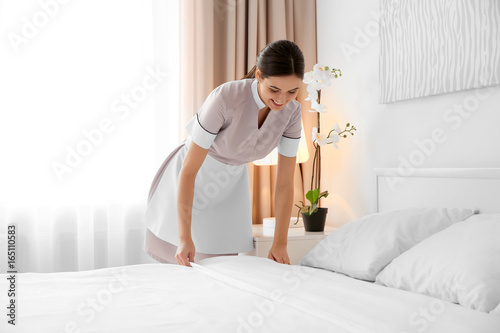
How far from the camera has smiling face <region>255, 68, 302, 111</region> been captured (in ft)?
5.92

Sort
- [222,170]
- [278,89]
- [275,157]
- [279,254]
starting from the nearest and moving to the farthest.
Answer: [278,89]
[279,254]
[222,170]
[275,157]

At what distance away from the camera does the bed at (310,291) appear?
1.17m

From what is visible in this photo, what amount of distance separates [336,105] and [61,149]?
151 centimetres

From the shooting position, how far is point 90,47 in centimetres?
302

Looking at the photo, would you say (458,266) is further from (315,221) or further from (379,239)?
(315,221)

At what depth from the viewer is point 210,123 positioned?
1.90 meters

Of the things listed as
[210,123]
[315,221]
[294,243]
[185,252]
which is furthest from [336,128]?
[185,252]

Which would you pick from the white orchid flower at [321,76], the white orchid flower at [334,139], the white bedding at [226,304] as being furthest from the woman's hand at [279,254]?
the white orchid flower at [321,76]

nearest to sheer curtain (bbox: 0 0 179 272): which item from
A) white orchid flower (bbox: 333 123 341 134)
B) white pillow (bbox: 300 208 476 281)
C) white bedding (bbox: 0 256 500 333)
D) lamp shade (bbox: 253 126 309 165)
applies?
lamp shade (bbox: 253 126 309 165)

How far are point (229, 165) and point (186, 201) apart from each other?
33cm

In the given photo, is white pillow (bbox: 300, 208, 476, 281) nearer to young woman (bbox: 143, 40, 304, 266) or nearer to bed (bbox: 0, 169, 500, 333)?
bed (bbox: 0, 169, 500, 333)

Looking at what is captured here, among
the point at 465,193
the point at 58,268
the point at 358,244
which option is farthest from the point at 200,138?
the point at 58,268

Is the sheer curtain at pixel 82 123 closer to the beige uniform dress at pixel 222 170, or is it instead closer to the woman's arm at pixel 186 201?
the beige uniform dress at pixel 222 170

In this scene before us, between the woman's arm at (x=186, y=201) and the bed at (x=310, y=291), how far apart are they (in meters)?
0.05
